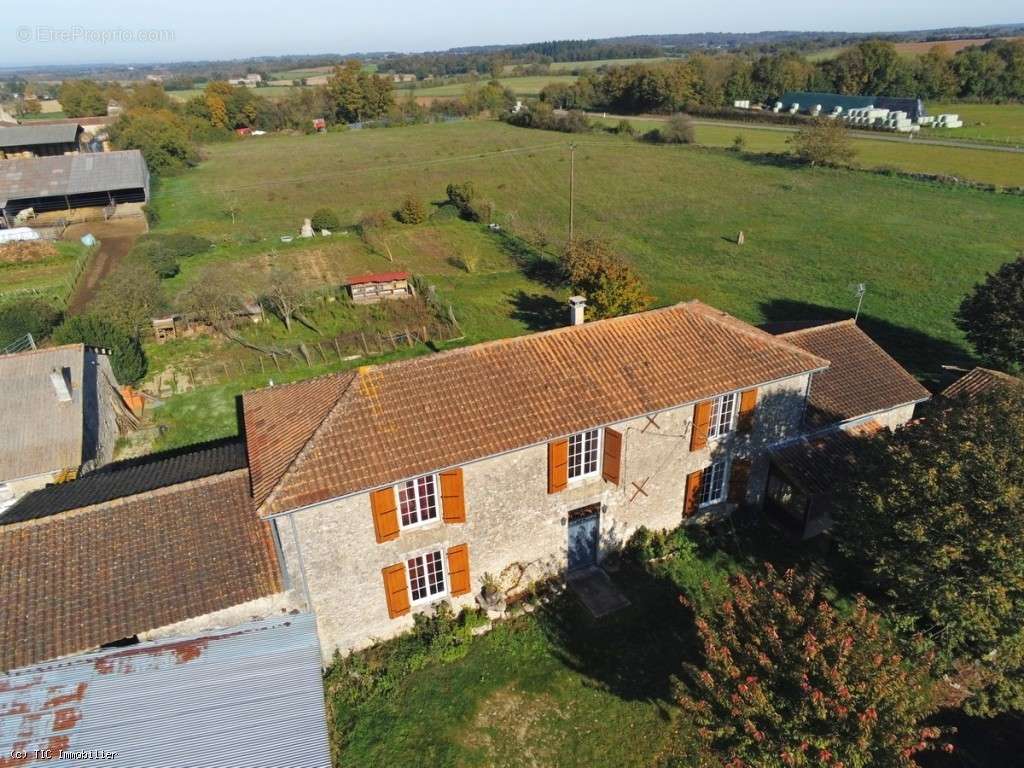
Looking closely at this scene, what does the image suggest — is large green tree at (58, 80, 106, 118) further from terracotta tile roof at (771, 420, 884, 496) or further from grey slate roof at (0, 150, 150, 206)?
terracotta tile roof at (771, 420, 884, 496)

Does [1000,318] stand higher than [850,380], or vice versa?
[1000,318]

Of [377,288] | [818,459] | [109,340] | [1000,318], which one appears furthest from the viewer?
[377,288]

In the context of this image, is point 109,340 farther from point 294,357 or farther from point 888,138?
point 888,138

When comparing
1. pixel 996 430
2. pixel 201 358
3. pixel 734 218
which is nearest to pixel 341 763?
pixel 996 430

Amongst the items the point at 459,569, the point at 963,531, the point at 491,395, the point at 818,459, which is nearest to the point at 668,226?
the point at 818,459

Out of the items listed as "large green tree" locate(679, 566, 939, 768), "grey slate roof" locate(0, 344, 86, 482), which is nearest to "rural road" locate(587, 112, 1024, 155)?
"large green tree" locate(679, 566, 939, 768)

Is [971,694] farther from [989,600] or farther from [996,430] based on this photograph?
[996,430]

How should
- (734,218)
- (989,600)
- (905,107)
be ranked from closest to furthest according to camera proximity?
(989,600), (734,218), (905,107)

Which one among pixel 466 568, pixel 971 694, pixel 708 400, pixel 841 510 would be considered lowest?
pixel 971 694
